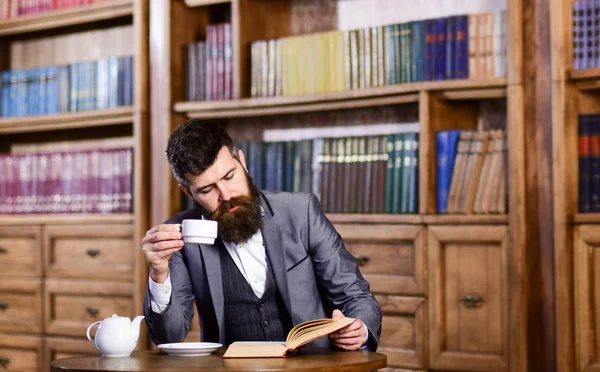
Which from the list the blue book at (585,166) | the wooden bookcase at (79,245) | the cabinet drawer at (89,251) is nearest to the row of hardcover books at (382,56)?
the blue book at (585,166)

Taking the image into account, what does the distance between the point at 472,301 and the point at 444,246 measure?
0.22 m

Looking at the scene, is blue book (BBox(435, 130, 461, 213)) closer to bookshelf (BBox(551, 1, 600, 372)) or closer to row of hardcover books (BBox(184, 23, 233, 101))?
bookshelf (BBox(551, 1, 600, 372))

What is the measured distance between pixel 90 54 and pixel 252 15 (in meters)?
1.13

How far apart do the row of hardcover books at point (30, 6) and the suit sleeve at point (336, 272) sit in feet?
7.23

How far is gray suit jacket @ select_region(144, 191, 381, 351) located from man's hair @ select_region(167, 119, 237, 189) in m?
0.22

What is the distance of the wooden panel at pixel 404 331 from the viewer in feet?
9.99

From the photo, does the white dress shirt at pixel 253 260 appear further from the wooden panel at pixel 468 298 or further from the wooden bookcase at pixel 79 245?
the wooden bookcase at pixel 79 245

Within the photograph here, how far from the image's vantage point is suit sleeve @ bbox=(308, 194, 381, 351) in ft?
7.01

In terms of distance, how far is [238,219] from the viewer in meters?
2.20

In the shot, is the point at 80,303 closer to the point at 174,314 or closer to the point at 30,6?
the point at 30,6

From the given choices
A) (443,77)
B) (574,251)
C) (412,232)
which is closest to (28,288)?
(412,232)

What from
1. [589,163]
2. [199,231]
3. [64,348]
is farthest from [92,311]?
[589,163]

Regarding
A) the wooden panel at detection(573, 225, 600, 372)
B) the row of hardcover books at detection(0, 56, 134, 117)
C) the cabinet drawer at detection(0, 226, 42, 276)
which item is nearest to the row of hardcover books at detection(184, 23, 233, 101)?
the row of hardcover books at detection(0, 56, 134, 117)

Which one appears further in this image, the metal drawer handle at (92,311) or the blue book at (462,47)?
the metal drawer handle at (92,311)
